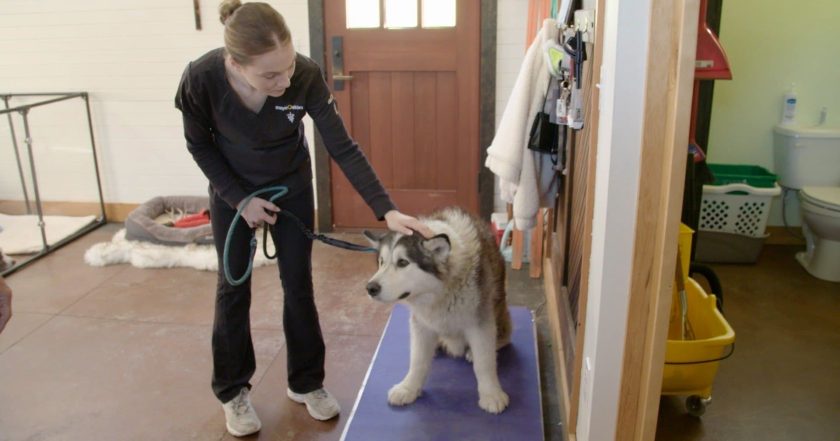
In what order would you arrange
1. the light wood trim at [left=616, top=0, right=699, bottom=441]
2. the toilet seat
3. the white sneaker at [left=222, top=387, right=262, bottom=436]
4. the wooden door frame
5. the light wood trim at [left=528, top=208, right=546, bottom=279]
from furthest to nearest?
the wooden door frame
the light wood trim at [left=528, top=208, right=546, bottom=279]
the toilet seat
the white sneaker at [left=222, top=387, right=262, bottom=436]
the light wood trim at [left=616, top=0, right=699, bottom=441]

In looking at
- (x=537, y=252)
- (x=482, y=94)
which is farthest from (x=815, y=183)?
(x=482, y=94)

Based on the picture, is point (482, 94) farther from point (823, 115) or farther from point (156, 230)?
point (156, 230)

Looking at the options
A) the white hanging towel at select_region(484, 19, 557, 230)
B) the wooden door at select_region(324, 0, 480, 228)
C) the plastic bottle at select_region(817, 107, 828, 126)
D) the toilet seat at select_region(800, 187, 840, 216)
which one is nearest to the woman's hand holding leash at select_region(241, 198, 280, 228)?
the white hanging towel at select_region(484, 19, 557, 230)

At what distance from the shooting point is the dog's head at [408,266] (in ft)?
7.39

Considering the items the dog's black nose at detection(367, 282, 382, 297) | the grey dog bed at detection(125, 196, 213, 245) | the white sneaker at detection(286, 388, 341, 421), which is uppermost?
the dog's black nose at detection(367, 282, 382, 297)

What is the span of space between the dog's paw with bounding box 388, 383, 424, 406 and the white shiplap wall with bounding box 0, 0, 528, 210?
2536 mm

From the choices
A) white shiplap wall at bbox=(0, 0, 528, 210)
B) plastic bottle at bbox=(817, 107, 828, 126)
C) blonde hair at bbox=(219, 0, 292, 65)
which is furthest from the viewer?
white shiplap wall at bbox=(0, 0, 528, 210)

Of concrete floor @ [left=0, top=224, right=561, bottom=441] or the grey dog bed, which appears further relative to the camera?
the grey dog bed

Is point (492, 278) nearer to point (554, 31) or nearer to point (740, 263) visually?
point (554, 31)

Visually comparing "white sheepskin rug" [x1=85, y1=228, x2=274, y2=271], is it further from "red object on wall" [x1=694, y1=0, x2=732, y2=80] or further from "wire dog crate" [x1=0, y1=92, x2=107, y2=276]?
"red object on wall" [x1=694, y1=0, x2=732, y2=80]

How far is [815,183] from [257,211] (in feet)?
11.4

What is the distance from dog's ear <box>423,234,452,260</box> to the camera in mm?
2273

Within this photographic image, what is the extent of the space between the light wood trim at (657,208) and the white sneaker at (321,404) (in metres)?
1.11

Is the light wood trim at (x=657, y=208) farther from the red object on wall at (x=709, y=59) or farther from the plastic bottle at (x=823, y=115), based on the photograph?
the plastic bottle at (x=823, y=115)
